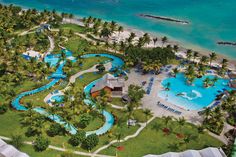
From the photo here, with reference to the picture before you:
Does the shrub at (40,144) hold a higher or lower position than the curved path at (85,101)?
lower

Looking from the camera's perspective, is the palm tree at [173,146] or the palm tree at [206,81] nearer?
the palm tree at [173,146]

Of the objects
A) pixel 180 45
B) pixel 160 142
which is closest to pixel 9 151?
pixel 160 142

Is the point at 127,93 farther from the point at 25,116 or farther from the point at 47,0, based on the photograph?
the point at 47,0

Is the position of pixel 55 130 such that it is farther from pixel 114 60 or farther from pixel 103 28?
pixel 103 28

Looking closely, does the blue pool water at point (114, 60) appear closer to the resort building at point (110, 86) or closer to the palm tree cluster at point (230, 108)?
the resort building at point (110, 86)

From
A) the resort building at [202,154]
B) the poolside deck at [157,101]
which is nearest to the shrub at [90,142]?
the resort building at [202,154]

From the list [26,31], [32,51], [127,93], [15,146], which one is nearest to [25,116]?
[15,146]
